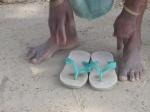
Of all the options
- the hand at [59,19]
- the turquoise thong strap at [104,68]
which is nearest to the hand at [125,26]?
the turquoise thong strap at [104,68]

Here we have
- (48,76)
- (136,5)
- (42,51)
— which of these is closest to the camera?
(136,5)

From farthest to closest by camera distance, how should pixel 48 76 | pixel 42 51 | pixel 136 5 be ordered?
1. pixel 42 51
2. pixel 48 76
3. pixel 136 5

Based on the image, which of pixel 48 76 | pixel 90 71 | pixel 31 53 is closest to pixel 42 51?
pixel 31 53

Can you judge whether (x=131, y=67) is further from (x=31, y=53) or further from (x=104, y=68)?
(x=31, y=53)

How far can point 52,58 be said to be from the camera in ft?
7.52

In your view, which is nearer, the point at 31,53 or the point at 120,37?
the point at 120,37

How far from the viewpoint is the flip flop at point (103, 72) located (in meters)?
2.05

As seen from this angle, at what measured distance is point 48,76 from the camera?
7.10ft

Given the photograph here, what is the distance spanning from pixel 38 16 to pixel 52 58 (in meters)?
0.48

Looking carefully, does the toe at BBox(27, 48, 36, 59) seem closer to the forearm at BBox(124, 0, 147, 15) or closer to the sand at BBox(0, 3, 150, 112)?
the sand at BBox(0, 3, 150, 112)

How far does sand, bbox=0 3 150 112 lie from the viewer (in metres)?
1.98

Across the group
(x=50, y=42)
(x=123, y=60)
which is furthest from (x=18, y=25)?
(x=123, y=60)

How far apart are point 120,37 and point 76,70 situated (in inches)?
10.5

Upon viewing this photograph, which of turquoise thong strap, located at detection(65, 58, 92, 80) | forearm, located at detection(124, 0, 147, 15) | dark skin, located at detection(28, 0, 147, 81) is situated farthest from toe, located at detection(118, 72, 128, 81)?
forearm, located at detection(124, 0, 147, 15)
